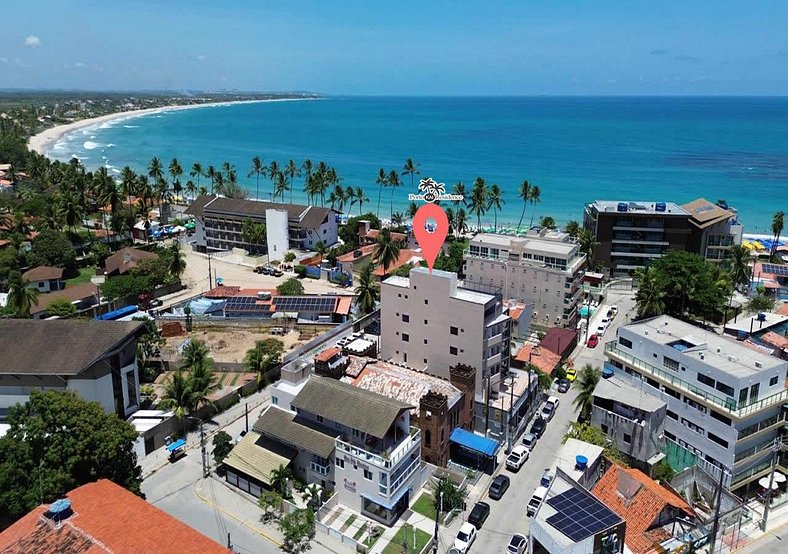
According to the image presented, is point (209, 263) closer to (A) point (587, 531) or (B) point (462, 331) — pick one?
(B) point (462, 331)

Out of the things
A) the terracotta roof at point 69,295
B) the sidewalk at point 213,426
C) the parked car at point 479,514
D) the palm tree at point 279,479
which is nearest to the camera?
the parked car at point 479,514

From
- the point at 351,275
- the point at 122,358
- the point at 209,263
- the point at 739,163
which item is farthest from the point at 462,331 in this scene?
the point at 739,163

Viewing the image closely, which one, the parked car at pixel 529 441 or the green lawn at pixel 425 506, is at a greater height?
the parked car at pixel 529 441

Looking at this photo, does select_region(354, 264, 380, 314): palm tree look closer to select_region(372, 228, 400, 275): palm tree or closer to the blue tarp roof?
select_region(372, 228, 400, 275): palm tree

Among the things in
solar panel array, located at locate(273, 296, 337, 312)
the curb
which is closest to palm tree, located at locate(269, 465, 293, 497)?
the curb

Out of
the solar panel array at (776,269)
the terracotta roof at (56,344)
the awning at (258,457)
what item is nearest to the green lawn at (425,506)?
the awning at (258,457)

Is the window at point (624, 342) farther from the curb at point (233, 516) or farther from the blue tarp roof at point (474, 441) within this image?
the curb at point (233, 516)

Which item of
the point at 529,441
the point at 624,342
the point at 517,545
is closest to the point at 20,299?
the point at 529,441
